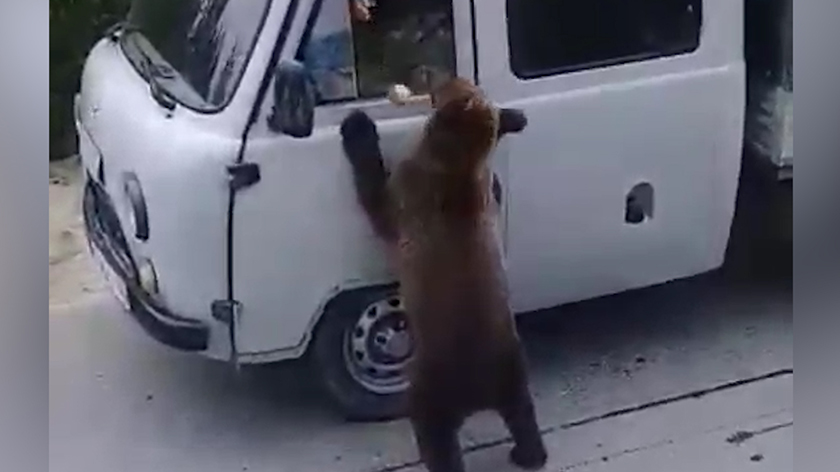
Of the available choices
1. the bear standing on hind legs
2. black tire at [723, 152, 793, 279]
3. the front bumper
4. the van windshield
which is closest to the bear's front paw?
the bear standing on hind legs

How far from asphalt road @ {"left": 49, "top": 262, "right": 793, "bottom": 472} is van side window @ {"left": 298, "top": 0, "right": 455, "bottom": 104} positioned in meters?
0.28

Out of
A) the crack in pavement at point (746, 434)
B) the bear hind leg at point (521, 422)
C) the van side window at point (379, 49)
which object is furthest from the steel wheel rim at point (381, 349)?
the crack in pavement at point (746, 434)

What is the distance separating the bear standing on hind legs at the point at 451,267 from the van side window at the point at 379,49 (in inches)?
1.0

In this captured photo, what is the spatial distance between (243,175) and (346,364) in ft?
0.72

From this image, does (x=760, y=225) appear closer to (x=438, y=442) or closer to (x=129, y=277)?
(x=438, y=442)

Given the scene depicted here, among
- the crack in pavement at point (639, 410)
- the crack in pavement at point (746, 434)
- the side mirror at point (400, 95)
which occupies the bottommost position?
the crack in pavement at point (746, 434)

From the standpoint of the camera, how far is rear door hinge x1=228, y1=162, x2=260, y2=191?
126cm

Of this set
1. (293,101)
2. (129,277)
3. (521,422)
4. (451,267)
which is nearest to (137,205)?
(129,277)

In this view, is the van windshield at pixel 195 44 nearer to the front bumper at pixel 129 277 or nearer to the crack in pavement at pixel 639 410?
the front bumper at pixel 129 277

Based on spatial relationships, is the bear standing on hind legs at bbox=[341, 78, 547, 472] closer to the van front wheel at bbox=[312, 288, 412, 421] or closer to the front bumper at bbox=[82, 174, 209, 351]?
the van front wheel at bbox=[312, 288, 412, 421]

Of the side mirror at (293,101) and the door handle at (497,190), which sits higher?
the side mirror at (293,101)

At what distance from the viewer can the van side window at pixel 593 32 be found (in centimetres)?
129

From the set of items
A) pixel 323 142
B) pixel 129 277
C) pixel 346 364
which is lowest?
pixel 346 364

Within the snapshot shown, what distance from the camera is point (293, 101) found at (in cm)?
125
